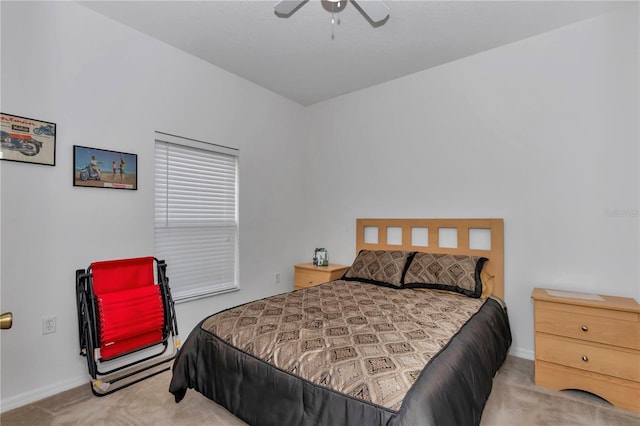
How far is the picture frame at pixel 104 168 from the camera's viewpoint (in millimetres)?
2441

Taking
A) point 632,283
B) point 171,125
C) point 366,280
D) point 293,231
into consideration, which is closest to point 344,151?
point 293,231

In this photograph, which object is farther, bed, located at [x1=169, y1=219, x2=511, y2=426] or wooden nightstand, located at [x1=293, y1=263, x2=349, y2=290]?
wooden nightstand, located at [x1=293, y1=263, x2=349, y2=290]

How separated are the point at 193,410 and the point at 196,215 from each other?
177cm

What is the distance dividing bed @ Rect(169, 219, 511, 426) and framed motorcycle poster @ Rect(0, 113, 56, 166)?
5.32ft

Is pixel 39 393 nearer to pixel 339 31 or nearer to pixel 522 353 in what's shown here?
pixel 339 31

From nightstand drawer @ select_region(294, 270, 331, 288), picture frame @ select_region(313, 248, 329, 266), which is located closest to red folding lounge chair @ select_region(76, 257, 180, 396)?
nightstand drawer @ select_region(294, 270, 331, 288)

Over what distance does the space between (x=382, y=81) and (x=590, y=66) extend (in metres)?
1.88

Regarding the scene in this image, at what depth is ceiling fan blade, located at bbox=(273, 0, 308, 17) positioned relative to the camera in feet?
6.49

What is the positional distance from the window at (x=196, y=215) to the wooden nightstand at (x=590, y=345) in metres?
2.87

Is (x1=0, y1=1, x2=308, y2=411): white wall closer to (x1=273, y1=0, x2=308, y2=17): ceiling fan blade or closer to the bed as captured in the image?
the bed

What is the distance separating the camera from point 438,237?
3.34 m

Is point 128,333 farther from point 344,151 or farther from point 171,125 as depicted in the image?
point 344,151

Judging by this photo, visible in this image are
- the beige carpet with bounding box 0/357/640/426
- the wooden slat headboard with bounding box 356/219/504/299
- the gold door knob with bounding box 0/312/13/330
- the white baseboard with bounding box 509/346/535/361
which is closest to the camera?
the gold door knob with bounding box 0/312/13/330

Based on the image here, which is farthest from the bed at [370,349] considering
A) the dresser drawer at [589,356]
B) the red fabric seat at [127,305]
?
the red fabric seat at [127,305]
